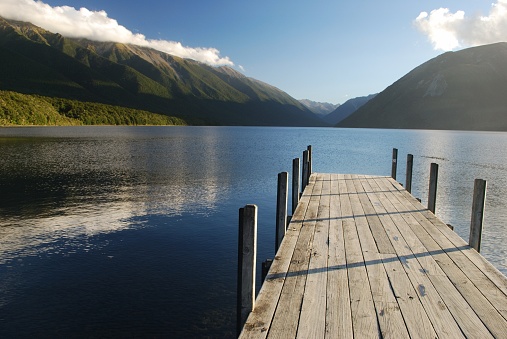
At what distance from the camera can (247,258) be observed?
573cm

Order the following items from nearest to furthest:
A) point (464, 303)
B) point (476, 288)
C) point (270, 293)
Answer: point (464, 303), point (270, 293), point (476, 288)

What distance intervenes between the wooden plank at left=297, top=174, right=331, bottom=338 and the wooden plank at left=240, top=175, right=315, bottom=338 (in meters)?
0.43

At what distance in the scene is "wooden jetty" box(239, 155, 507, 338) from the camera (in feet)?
15.8

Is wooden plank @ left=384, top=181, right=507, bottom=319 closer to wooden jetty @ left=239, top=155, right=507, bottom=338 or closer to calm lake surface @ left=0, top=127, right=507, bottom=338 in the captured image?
wooden jetty @ left=239, top=155, right=507, bottom=338

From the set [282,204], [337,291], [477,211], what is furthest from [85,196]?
[477,211]

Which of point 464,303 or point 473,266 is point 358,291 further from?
point 473,266

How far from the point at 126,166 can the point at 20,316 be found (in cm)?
3010

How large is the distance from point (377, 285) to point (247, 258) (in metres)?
2.30

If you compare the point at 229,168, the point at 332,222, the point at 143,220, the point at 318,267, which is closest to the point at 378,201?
the point at 332,222

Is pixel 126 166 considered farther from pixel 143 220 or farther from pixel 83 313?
pixel 83 313

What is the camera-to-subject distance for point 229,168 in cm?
3812

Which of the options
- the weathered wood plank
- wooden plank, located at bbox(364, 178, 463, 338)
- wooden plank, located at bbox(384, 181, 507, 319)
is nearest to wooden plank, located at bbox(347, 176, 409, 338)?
the weathered wood plank

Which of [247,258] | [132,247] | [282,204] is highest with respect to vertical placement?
[247,258]

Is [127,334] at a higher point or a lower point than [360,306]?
lower
